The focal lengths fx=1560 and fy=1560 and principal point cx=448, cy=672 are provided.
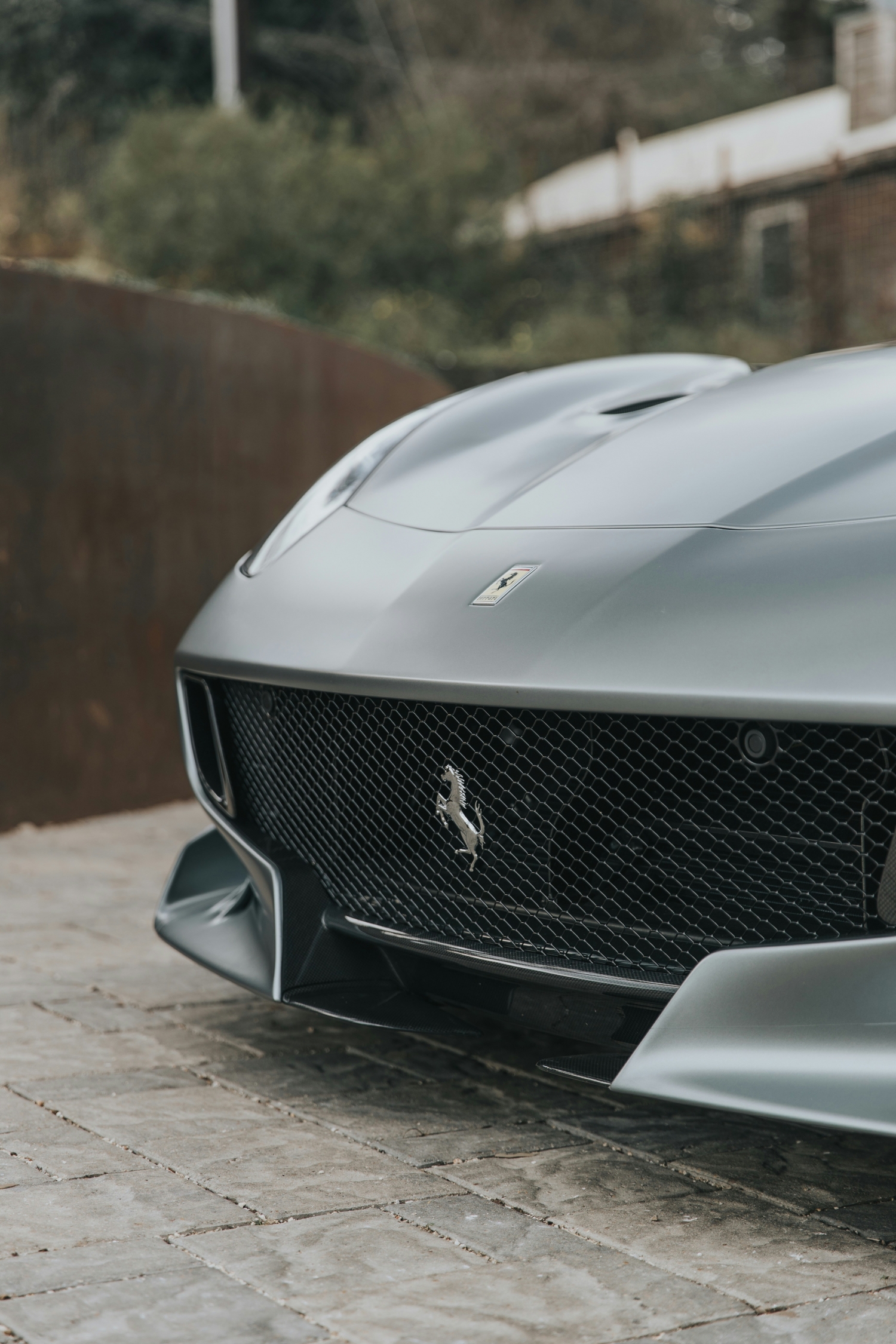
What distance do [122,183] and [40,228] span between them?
4029 mm

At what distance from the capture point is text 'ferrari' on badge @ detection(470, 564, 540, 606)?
2027 mm

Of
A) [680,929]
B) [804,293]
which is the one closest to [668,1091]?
[680,929]

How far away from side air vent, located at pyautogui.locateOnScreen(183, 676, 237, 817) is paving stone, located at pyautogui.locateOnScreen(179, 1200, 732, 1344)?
85cm

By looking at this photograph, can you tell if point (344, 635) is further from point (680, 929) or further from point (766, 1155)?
point (766, 1155)

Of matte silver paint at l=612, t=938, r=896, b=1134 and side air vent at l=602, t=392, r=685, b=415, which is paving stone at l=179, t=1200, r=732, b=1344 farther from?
side air vent at l=602, t=392, r=685, b=415

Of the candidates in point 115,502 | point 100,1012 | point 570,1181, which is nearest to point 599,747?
point 570,1181

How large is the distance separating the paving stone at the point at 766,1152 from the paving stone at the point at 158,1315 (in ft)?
2.21

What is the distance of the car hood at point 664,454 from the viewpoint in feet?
6.54

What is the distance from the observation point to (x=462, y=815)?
2.00 m

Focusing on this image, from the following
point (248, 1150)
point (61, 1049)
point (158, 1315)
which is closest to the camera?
point (158, 1315)

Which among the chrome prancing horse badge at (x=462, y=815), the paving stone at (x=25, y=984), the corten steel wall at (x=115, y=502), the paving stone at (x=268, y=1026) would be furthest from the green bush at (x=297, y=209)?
the chrome prancing horse badge at (x=462, y=815)

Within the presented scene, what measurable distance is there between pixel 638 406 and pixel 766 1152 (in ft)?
4.06

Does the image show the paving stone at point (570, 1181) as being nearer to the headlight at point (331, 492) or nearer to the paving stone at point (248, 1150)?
the paving stone at point (248, 1150)

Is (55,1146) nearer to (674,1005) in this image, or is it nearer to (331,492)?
(674,1005)
